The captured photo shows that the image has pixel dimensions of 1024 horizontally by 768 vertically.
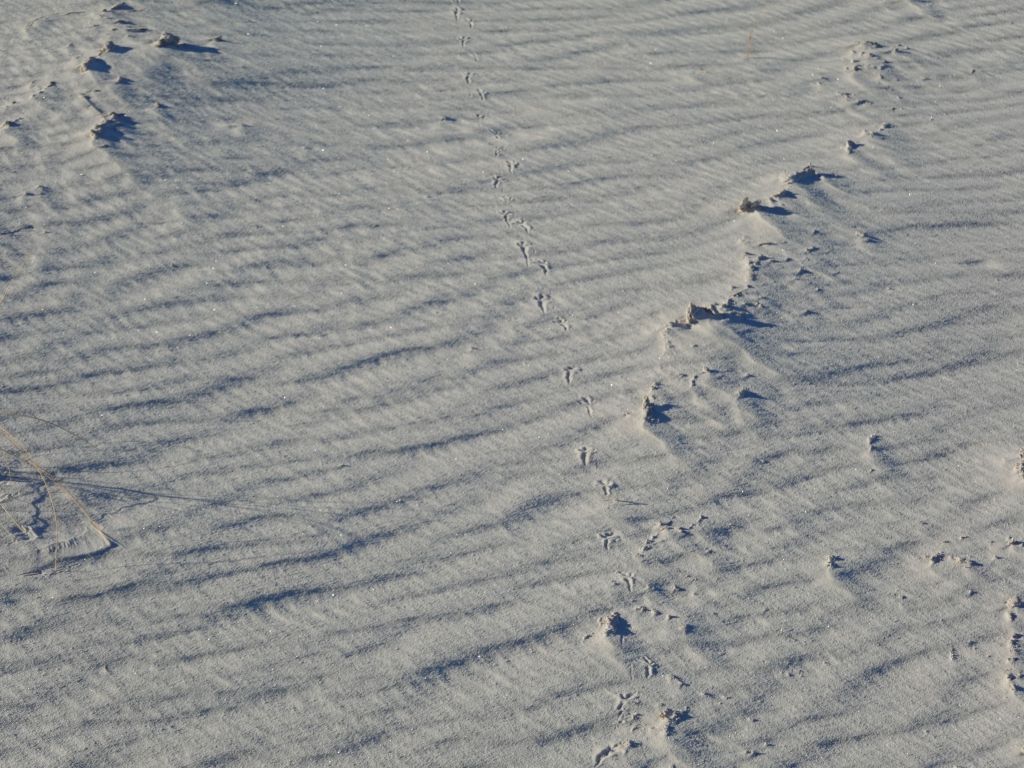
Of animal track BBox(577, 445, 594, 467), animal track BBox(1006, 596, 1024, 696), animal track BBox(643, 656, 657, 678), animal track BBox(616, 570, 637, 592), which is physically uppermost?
animal track BBox(577, 445, 594, 467)

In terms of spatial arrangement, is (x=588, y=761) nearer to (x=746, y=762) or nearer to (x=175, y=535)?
(x=746, y=762)

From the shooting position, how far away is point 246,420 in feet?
15.7

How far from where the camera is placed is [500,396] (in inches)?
194

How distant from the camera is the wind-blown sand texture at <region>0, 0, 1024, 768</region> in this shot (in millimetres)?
3924

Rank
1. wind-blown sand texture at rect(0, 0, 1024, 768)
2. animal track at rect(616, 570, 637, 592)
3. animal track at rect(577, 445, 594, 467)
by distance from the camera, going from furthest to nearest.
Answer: animal track at rect(577, 445, 594, 467) < animal track at rect(616, 570, 637, 592) < wind-blown sand texture at rect(0, 0, 1024, 768)

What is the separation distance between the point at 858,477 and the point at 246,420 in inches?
98.4

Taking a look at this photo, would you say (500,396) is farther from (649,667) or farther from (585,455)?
(649,667)

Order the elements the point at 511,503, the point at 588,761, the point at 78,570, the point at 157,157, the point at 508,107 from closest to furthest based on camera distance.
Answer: the point at 588,761 < the point at 78,570 < the point at 511,503 < the point at 157,157 < the point at 508,107

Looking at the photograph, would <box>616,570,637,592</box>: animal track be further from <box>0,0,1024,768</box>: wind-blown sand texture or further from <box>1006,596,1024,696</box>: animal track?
<box>1006,596,1024,696</box>: animal track

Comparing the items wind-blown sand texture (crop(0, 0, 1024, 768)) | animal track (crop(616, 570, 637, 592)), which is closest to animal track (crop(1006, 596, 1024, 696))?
wind-blown sand texture (crop(0, 0, 1024, 768))

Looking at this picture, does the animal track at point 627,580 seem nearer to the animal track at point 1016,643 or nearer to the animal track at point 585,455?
the animal track at point 585,455

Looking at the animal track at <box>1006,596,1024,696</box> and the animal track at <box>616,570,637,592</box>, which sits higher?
the animal track at <box>616,570,637,592</box>

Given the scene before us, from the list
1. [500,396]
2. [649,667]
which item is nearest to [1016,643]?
[649,667]

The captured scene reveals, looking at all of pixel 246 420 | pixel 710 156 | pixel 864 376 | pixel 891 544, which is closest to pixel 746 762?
pixel 891 544
